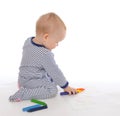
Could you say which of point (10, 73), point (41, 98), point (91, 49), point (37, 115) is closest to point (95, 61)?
point (91, 49)

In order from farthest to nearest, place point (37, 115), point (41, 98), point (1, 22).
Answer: point (1, 22)
point (41, 98)
point (37, 115)

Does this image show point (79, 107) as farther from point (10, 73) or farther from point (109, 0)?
point (109, 0)

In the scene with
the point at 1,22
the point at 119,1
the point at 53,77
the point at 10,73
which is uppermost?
the point at 119,1

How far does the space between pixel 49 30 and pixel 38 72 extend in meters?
0.20

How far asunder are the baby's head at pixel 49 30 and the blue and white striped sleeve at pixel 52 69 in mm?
60

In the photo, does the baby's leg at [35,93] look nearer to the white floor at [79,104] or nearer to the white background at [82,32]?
the white floor at [79,104]

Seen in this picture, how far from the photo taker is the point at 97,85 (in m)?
1.77

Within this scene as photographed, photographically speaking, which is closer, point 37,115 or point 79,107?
point 37,115

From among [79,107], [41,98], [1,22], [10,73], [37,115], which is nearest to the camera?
[37,115]

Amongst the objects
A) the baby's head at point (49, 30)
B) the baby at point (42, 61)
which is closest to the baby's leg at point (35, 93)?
the baby at point (42, 61)

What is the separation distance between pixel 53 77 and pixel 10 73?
0.61 meters

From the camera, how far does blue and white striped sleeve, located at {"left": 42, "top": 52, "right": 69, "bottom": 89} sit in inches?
59.6

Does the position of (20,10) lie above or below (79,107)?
above

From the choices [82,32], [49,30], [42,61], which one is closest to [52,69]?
[42,61]
